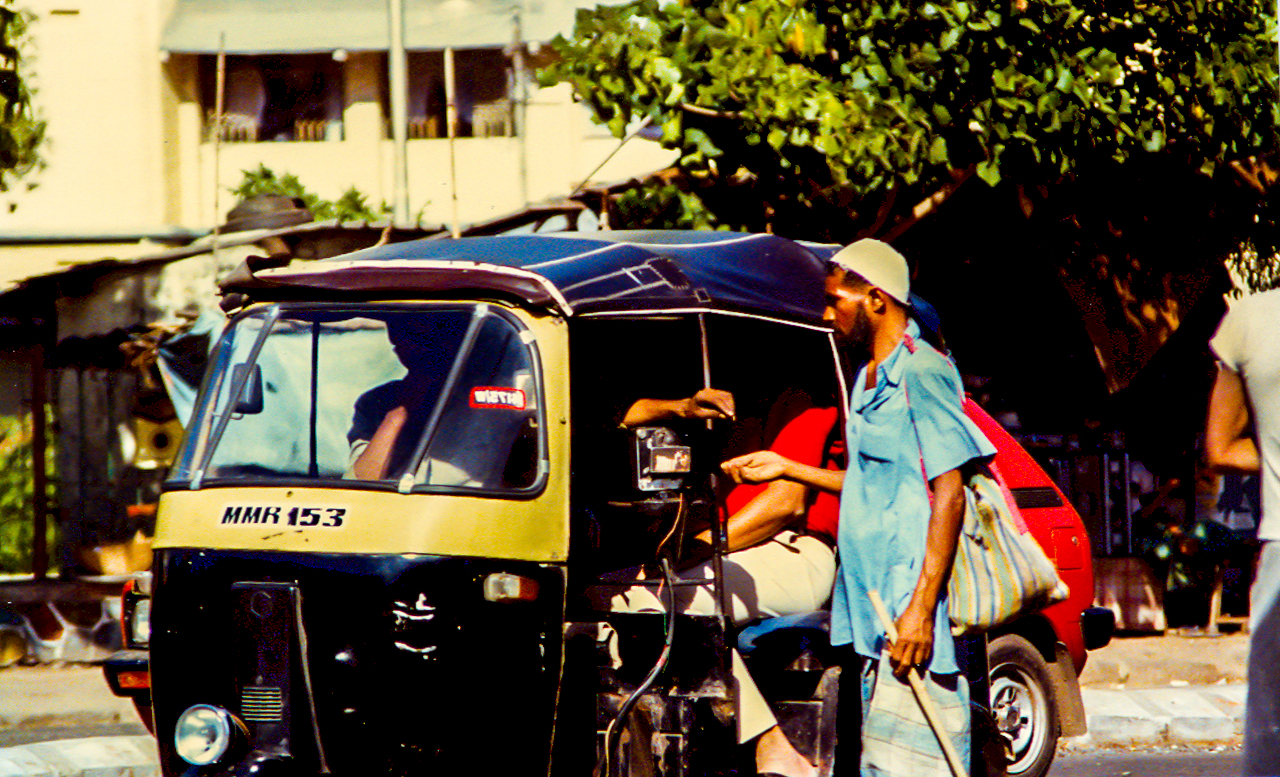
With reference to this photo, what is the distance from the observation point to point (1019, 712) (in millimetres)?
6582

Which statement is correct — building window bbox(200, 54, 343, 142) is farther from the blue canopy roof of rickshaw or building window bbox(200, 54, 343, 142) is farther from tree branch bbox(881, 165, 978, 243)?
the blue canopy roof of rickshaw

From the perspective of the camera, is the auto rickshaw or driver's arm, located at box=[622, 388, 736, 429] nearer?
the auto rickshaw

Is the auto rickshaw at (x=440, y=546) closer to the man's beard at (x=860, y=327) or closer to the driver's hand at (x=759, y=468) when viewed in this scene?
the driver's hand at (x=759, y=468)

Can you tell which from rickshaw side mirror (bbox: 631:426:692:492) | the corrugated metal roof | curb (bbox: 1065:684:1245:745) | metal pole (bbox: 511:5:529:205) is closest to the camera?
rickshaw side mirror (bbox: 631:426:692:492)

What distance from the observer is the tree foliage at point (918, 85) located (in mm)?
8656

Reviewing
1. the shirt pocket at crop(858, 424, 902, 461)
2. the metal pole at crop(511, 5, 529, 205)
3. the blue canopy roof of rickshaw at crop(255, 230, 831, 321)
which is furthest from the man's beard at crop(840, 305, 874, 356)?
the metal pole at crop(511, 5, 529, 205)

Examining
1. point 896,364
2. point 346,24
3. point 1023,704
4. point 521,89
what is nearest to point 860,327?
point 896,364

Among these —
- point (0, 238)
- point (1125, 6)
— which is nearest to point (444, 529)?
point (1125, 6)

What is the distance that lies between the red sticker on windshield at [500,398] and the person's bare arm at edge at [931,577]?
1.41m

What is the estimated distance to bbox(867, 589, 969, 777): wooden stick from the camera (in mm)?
4027

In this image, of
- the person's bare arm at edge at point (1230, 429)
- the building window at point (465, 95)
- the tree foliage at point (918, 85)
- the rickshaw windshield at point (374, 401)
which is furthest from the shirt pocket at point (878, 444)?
the building window at point (465, 95)

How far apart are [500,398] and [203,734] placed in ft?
4.36

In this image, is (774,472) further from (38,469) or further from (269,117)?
(269,117)

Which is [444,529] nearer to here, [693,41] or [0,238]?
[693,41]
